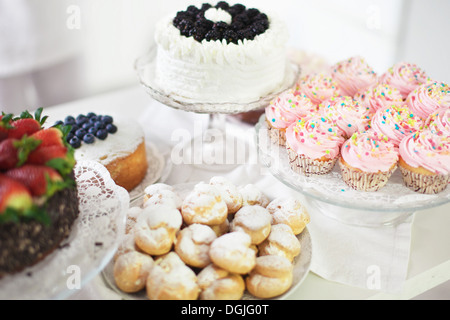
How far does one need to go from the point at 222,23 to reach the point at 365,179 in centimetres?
73

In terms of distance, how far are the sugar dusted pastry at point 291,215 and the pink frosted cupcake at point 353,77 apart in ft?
2.02

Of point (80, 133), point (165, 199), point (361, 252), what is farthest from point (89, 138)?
point (361, 252)

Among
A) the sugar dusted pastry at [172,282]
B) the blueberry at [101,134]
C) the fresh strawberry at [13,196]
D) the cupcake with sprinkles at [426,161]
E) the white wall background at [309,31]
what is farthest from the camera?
the white wall background at [309,31]

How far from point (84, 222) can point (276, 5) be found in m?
3.00

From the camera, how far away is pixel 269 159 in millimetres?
1370

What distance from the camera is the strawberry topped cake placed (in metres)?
0.86

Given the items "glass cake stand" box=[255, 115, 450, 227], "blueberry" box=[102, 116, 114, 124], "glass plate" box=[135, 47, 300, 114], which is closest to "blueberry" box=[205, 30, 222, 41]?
"glass plate" box=[135, 47, 300, 114]

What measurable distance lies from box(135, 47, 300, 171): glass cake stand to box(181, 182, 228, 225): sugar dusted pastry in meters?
0.41

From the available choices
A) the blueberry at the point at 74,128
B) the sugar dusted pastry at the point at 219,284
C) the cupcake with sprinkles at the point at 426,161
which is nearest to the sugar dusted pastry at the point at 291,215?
the sugar dusted pastry at the point at 219,284

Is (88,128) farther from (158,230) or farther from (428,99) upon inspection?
(428,99)

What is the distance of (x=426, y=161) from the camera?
1202 mm

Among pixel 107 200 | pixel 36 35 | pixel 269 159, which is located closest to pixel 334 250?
pixel 269 159

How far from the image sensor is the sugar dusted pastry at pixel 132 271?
102 centimetres

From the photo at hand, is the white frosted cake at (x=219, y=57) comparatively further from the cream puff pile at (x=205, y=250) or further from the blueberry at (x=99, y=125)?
the cream puff pile at (x=205, y=250)
